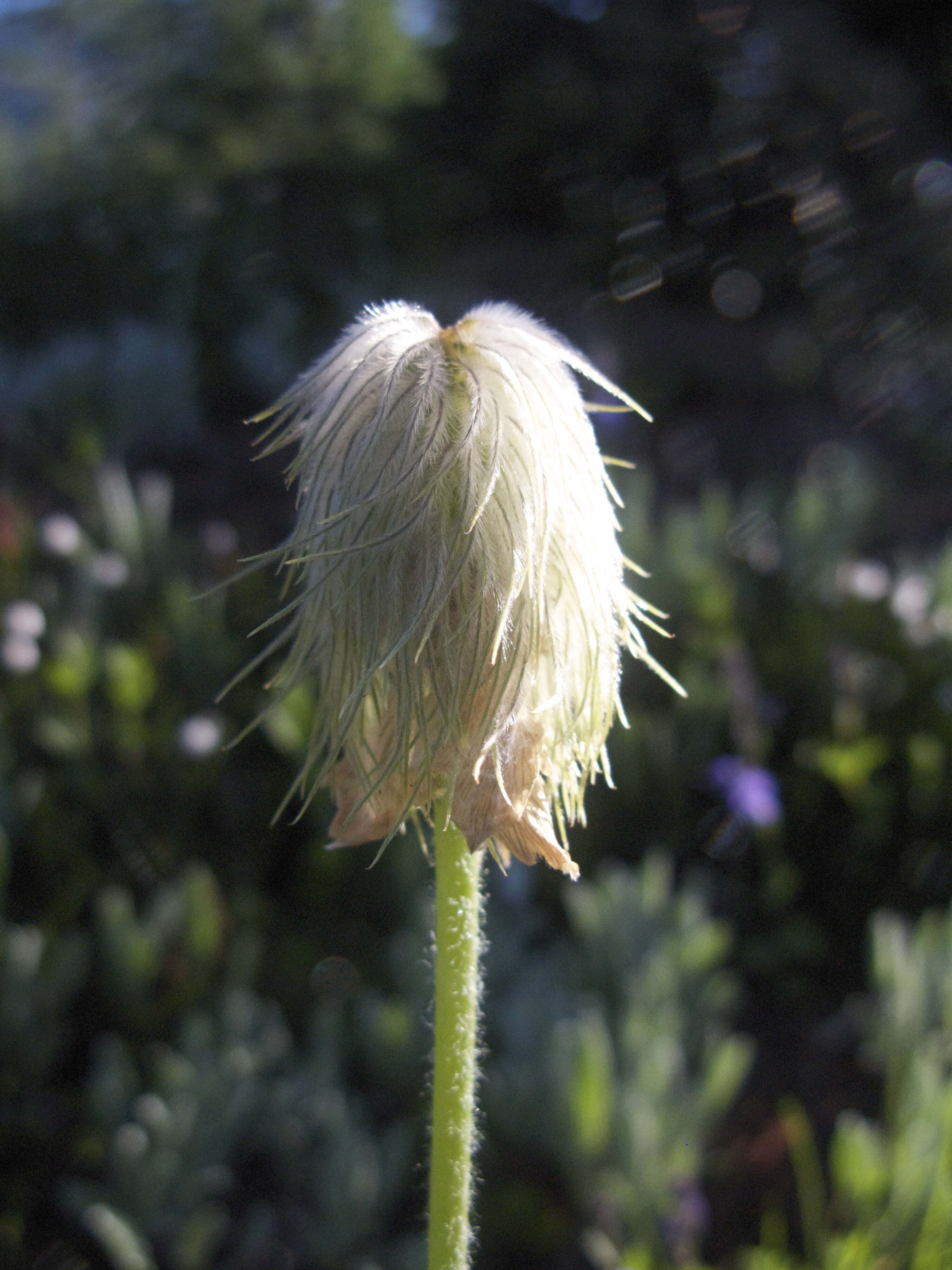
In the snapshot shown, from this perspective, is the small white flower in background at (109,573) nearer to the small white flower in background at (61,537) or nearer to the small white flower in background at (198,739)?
the small white flower in background at (61,537)

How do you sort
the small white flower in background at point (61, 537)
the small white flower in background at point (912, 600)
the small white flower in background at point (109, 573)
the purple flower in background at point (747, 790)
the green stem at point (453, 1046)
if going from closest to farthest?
the green stem at point (453, 1046) < the purple flower in background at point (747, 790) < the small white flower in background at point (912, 600) < the small white flower in background at point (109, 573) < the small white flower in background at point (61, 537)

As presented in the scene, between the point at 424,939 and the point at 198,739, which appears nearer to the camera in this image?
the point at 424,939

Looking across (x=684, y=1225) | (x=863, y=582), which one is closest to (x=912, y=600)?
(x=863, y=582)

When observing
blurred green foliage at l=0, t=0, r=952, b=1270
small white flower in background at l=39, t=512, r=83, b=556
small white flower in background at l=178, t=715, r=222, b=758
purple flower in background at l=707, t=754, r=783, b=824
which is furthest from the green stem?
small white flower in background at l=39, t=512, r=83, b=556

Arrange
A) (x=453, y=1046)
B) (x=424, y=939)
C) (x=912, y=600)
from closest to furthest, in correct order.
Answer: (x=453, y=1046)
(x=424, y=939)
(x=912, y=600)

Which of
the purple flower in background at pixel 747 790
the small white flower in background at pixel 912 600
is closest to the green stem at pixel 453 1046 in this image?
the purple flower in background at pixel 747 790

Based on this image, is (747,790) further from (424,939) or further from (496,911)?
(424,939)
